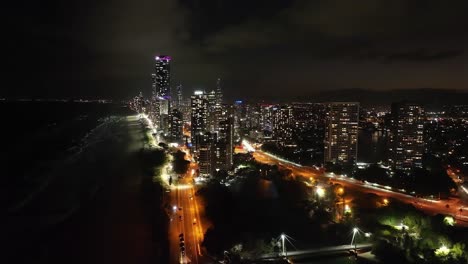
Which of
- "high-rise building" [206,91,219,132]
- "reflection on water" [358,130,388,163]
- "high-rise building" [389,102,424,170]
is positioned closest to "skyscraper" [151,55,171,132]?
"high-rise building" [206,91,219,132]

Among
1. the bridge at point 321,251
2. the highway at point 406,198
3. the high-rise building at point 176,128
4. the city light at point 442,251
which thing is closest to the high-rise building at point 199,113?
the high-rise building at point 176,128

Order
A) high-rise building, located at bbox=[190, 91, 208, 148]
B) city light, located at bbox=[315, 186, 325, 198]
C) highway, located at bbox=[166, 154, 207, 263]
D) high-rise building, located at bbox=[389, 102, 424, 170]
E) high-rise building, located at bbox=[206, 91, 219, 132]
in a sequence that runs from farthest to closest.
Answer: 1. high-rise building, located at bbox=[206, 91, 219, 132]
2. high-rise building, located at bbox=[190, 91, 208, 148]
3. high-rise building, located at bbox=[389, 102, 424, 170]
4. city light, located at bbox=[315, 186, 325, 198]
5. highway, located at bbox=[166, 154, 207, 263]

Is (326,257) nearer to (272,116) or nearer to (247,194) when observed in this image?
(247,194)

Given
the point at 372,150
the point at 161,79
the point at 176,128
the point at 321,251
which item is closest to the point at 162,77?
the point at 161,79

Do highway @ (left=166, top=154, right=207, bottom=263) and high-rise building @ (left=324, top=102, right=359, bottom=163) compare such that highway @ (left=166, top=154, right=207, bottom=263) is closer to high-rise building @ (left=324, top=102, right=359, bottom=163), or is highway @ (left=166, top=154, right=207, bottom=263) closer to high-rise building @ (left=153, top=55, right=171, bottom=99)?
high-rise building @ (left=324, top=102, right=359, bottom=163)

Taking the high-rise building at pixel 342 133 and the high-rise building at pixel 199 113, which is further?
the high-rise building at pixel 199 113

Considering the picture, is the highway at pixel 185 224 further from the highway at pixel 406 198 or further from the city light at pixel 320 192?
the highway at pixel 406 198

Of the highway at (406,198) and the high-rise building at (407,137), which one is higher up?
the high-rise building at (407,137)
